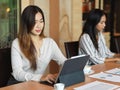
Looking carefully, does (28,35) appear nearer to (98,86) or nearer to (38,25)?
(38,25)

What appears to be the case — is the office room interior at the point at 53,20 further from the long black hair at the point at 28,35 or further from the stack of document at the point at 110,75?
the stack of document at the point at 110,75

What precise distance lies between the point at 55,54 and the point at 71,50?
475 millimetres

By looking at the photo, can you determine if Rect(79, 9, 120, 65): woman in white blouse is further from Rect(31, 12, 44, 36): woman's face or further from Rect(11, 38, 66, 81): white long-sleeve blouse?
Rect(31, 12, 44, 36): woman's face

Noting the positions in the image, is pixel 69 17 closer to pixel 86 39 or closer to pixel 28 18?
pixel 86 39

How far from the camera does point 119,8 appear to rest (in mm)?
5527

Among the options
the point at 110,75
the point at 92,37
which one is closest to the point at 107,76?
the point at 110,75

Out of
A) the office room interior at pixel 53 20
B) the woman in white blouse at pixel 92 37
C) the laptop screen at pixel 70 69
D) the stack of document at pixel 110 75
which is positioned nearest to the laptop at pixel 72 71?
the laptop screen at pixel 70 69

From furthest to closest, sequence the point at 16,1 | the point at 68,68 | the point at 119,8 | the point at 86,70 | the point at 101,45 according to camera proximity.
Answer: the point at 119,8 → the point at 16,1 → the point at 101,45 → the point at 86,70 → the point at 68,68

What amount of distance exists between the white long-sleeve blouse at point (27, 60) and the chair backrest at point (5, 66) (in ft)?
0.24

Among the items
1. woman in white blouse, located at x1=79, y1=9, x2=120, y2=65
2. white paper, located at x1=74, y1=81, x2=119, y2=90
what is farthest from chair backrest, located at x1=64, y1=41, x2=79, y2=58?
white paper, located at x1=74, y1=81, x2=119, y2=90

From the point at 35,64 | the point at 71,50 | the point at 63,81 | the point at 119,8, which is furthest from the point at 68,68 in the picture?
the point at 119,8

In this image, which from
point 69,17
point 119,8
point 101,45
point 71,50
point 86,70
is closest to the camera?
point 86,70

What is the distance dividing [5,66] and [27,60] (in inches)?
8.2

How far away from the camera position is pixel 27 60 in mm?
2484
